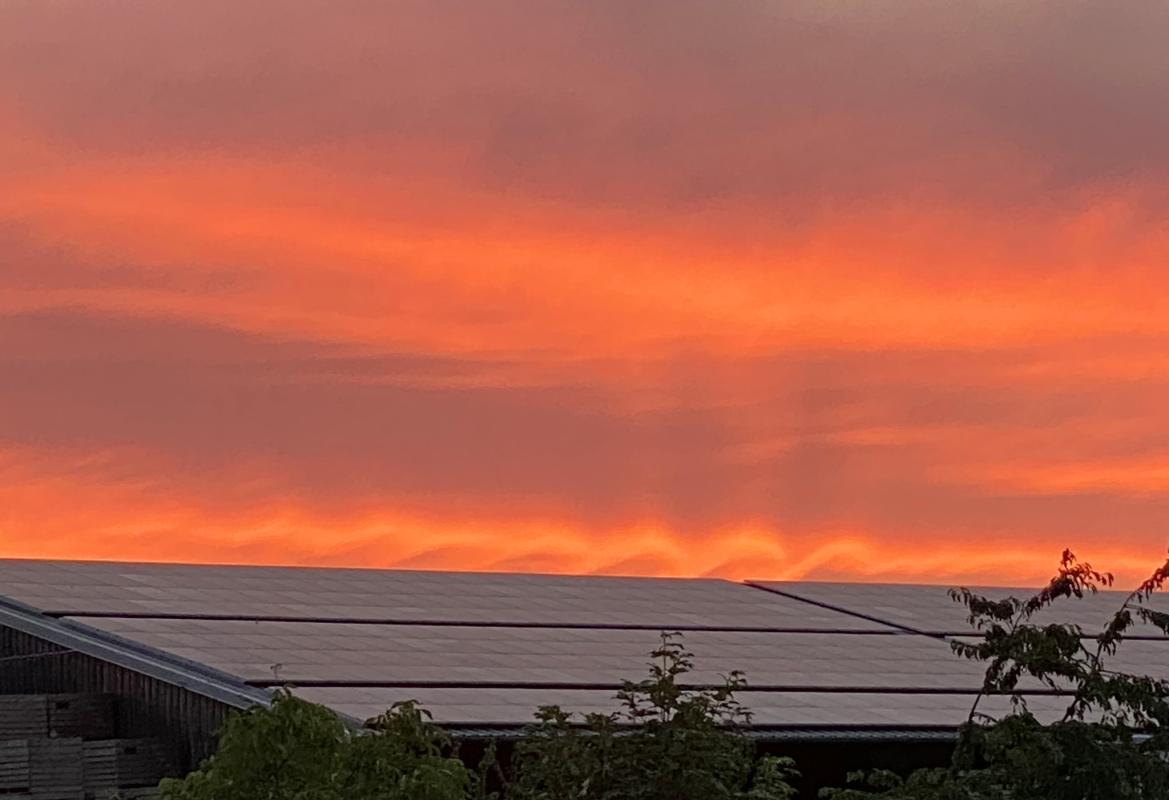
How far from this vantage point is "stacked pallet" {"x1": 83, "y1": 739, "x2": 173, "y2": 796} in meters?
35.1

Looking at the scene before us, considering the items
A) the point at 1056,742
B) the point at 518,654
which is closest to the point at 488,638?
the point at 518,654

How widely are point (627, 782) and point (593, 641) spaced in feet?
50.4

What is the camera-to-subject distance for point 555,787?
29312mm

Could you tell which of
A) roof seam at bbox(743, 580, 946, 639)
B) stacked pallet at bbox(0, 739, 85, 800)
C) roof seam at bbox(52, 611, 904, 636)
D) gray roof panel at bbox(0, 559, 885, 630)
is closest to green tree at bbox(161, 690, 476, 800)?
stacked pallet at bbox(0, 739, 85, 800)

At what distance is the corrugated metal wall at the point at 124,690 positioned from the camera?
35.3 m

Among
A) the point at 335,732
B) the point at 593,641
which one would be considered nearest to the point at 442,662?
the point at 593,641

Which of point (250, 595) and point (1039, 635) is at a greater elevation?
point (250, 595)

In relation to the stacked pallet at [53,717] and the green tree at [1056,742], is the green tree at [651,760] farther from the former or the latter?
the stacked pallet at [53,717]

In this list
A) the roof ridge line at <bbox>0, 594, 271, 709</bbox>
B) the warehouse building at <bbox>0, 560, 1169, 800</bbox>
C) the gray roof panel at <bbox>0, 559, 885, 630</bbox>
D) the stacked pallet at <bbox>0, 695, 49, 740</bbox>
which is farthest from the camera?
the gray roof panel at <bbox>0, 559, 885, 630</bbox>

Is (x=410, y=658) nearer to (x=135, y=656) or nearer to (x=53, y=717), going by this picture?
(x=135, y=656)

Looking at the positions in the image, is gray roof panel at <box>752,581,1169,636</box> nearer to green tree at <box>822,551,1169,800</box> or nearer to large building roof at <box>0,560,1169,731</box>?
large building roof at <box>0,560,1169,731</box>

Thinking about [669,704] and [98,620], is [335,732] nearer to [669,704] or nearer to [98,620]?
[669,704]

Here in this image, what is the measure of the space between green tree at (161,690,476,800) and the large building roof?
900cm

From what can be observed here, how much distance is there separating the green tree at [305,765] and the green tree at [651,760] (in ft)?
13.6
